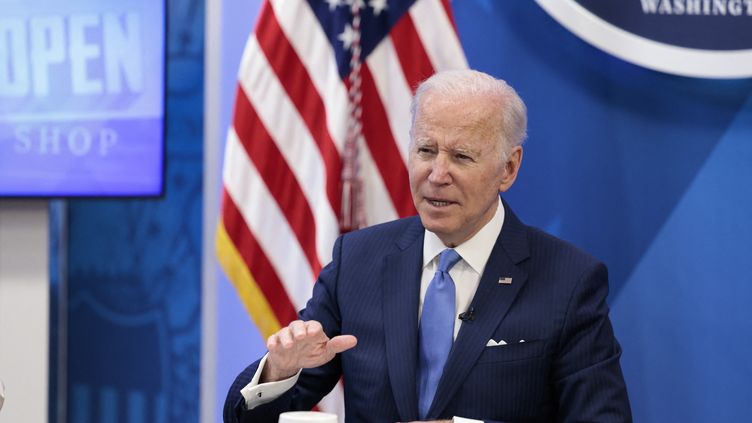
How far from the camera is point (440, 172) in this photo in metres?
2.05

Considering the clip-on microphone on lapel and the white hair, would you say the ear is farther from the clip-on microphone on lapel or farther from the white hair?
the clip-on microphone on lapel

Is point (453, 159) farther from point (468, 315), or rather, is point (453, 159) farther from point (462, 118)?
point (468, 315)

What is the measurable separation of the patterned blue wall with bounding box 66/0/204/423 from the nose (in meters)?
1.86

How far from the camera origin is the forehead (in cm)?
206

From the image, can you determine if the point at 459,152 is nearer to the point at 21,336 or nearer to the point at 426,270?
the point at 426,270

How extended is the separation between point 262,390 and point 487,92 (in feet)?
2.52

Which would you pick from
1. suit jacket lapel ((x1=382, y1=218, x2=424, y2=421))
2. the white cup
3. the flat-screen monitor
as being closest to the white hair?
suit jacket lapel ((x1=382, y1=218, x2=424, y2=421))

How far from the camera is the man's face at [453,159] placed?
6.76 ft

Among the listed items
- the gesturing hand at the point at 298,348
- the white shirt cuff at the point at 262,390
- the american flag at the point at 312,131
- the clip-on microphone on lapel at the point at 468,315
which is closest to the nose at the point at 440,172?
the clip-on microphone on lapel at the point at 468,315

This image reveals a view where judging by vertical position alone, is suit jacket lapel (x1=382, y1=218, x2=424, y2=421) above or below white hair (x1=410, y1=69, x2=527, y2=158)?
below

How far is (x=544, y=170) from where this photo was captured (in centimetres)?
325

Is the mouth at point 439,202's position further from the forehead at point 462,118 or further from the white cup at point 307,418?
the white cup at point 307,418

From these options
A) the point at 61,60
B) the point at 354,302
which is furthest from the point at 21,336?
the point at 354,302

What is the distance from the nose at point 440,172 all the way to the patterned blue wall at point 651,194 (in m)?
1.24
